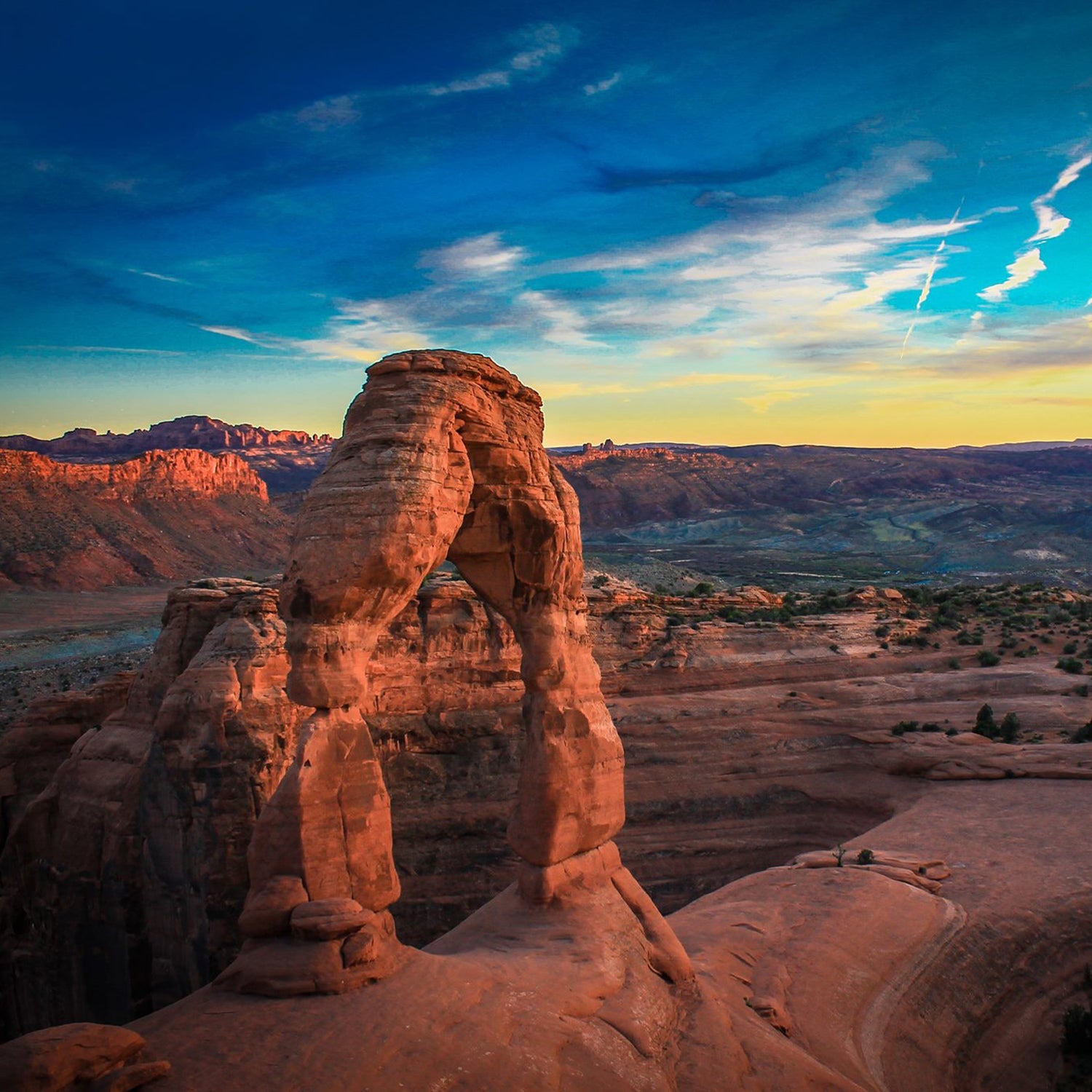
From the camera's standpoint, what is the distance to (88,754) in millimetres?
14477

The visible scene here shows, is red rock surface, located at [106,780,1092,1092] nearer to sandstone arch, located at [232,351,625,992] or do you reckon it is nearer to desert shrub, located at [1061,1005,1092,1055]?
desert shrub, located at [1061,1005,1092,1055]

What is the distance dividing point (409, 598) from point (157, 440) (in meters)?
193

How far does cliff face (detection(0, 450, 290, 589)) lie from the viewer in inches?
3091

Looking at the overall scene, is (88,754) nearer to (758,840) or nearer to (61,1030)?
(61,1030)

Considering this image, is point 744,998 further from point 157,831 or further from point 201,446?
point 201,446

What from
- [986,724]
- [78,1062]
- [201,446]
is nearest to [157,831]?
[78,1062]

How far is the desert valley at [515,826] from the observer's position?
854 cm

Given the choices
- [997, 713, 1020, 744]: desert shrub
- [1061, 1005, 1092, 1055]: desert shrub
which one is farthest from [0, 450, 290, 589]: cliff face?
[1061, 1005, 1092, 1055]: desert shrub

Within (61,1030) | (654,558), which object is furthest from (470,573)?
(654,558)

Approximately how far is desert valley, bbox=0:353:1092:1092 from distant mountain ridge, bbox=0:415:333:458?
164731 millimetres

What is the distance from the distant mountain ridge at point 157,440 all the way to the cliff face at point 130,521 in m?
66.5

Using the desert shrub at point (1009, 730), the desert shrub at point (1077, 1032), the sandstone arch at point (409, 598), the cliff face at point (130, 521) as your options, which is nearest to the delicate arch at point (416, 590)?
the sandstone arch at point (409, 598)

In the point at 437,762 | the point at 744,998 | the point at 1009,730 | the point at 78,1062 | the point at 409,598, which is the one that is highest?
the point at 409,598

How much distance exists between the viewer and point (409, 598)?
10.3 m
